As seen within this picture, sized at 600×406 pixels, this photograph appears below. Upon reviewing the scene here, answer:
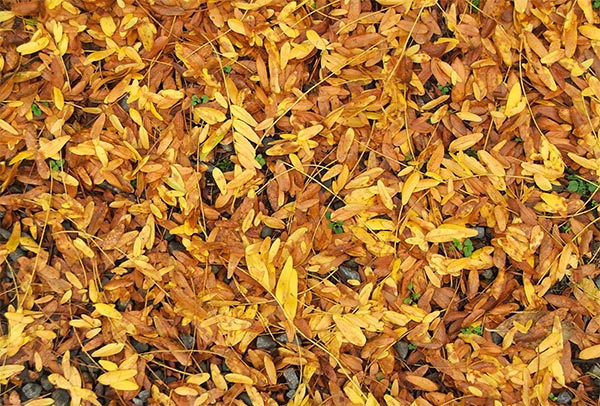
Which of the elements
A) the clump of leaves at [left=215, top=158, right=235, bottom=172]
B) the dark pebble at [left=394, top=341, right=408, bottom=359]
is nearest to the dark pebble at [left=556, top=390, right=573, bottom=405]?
the dark pebble at [left=394, top=341, right=408, bottom=359]

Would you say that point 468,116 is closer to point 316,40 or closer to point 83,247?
point 316,40

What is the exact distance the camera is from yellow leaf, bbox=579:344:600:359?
1.40 meters

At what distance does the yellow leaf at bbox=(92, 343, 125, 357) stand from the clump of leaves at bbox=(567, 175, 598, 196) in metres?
1.09

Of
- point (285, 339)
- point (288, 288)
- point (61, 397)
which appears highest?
point (288, 288)

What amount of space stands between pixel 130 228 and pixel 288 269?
0.39 m

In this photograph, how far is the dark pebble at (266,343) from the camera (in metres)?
1.46

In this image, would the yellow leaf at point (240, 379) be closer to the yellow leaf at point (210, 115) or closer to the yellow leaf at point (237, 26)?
the yellow leaf at point (210, 115)

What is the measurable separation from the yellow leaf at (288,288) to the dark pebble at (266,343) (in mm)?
92

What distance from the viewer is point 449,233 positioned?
142cm

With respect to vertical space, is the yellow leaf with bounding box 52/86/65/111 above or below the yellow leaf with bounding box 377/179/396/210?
above

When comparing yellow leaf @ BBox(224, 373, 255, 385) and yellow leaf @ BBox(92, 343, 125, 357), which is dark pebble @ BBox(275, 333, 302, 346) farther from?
yellow leaf @ BBox(92, 343, 125, 357)

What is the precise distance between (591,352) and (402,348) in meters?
0.41

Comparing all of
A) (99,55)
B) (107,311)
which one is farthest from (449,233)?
(99,55)

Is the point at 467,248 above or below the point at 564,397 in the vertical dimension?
above
